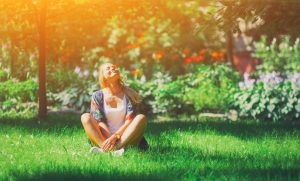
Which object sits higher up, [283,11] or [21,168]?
[283,11]

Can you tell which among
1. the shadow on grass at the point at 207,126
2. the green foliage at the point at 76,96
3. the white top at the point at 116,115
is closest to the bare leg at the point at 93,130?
the white top at the point at 116,115

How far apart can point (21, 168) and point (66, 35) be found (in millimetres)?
9214

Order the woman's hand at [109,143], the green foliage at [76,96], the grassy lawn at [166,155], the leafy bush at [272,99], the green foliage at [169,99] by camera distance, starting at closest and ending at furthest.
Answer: the grassy lawn at [166,155]
the woman's hand at [109,143]
the leafy bush at [272,99]
the green foliage at [169,99]
the green foliage at [76,96]

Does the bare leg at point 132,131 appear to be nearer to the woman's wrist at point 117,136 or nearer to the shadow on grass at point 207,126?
the woman's wrist at point 117,136

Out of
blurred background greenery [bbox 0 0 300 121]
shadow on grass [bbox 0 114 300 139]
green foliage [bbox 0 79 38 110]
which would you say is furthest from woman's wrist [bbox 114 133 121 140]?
green foliage [bbox 0 79 38 110]

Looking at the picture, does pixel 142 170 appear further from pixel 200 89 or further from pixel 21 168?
pixel 200 89

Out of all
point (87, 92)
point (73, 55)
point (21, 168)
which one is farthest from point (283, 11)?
point (73, 55)

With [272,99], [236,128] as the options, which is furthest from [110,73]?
[272,99]

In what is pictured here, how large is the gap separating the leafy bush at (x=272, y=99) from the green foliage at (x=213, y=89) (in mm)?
462

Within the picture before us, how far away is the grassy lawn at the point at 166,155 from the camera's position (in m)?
6.04

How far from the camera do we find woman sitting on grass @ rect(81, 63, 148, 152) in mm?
7281

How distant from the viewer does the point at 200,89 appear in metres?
13.4

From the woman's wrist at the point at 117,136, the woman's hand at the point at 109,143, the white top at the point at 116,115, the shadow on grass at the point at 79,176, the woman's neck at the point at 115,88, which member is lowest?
the shadow on grass at the point at 79,176

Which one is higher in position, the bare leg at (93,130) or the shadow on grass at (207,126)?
the bare leg at (93,130)
